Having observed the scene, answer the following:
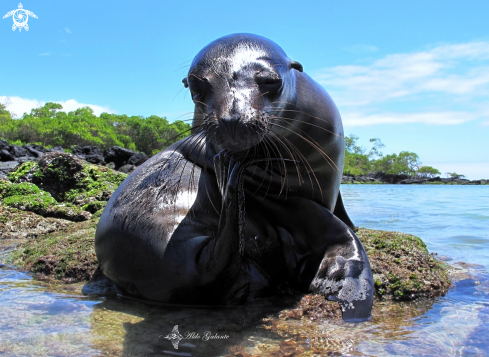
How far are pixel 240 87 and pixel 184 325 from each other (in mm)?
1511

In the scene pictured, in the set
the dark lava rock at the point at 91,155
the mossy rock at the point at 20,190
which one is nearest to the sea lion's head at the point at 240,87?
the mossy rock at the point at 20,190

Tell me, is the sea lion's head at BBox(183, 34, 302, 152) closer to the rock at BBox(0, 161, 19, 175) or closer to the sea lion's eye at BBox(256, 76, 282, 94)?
the sea lion's eye at BBox(256, 76, 282, 94)

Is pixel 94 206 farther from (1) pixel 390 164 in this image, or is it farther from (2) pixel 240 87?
(1) pixel 390 164

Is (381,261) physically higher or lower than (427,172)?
lower

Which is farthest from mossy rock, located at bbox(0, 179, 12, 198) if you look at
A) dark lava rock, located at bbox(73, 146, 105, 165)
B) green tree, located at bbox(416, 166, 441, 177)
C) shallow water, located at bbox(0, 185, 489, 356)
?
green tree, located at bbox(416, 166, 441, 177)

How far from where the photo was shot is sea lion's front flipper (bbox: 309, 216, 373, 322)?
9.54 feet

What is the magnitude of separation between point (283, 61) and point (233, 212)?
50.8 inches

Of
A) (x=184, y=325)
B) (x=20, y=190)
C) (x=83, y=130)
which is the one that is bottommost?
(x=184, y=325)

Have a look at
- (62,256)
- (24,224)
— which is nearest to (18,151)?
(24,224)

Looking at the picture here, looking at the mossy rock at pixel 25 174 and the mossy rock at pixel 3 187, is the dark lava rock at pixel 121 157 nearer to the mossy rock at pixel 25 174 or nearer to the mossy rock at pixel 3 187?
the mossy rock at pixel 25 174

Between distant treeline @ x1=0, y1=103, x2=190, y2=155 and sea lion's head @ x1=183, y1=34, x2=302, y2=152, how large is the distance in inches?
1554

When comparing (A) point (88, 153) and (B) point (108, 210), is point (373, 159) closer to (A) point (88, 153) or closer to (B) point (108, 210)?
(A) point (88, 153)

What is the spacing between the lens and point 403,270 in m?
3.63

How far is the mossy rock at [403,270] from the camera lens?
11.2ft
